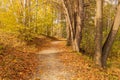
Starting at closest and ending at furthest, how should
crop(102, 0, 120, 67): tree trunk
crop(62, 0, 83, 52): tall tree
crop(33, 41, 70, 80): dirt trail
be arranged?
crop(33, 41, 70, 80): dirt trail → crop(102, 0, 120, 67): tree trunk → crop(62, 0, 83, 52): tall tree

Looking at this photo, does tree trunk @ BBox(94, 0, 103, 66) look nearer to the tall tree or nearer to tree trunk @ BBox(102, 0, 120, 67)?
tree trunk @ BBox(102, 0, 120, 67)

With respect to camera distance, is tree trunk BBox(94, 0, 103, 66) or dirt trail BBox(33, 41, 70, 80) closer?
dirt trail BBox(33, 41, 70, 80)

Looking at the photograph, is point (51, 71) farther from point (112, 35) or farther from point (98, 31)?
point (112, 35)

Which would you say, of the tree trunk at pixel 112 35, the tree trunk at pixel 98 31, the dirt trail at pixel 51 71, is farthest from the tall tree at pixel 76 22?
the dirt trail at pixel 51 71

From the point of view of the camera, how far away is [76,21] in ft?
53.5

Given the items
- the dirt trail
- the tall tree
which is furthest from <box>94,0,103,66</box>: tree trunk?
the tall tree

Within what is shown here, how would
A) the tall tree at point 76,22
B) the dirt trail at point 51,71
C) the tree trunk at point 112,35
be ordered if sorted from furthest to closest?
the tall tree at point 76,22 → the tree trunk at point 112,35 → the dirt trail at point 51,71

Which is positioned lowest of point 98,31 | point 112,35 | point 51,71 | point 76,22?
point 51,71

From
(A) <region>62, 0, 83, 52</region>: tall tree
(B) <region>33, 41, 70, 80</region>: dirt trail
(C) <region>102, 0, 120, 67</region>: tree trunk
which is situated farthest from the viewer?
(A) <region>62, 0, 83, 52</region>: tall tree

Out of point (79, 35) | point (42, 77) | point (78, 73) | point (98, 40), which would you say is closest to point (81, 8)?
point (79, 35)

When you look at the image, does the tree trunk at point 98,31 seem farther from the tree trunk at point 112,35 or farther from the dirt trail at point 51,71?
the dirt trail at point 51,71

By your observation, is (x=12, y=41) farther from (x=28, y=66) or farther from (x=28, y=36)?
(x=28, y=66)

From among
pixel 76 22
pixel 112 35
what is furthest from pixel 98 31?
pixel 76 22

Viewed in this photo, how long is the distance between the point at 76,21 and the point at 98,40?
548 cm
